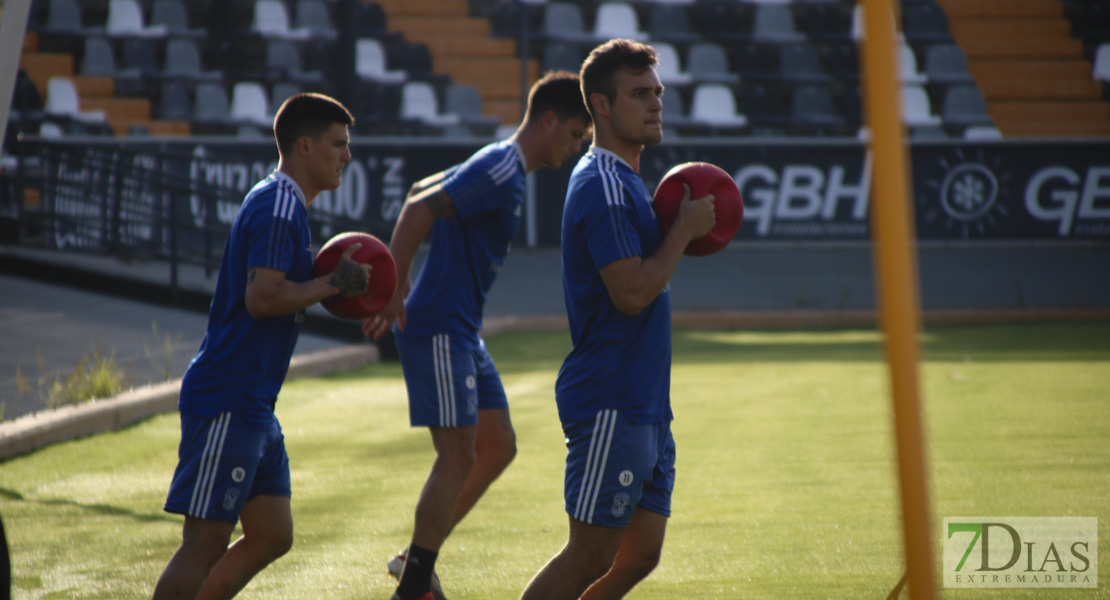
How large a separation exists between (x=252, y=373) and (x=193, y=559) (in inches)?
23.5

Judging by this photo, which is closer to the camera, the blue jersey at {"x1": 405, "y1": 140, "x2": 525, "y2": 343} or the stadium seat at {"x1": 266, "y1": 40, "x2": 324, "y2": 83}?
the blue jersey at {"x1": 405, "y1": 140, "x2": 525, "y2": 343}

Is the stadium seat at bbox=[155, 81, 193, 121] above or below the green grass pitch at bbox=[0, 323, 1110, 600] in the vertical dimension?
above

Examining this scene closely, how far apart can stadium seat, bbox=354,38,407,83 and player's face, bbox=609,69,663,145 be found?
693 inches

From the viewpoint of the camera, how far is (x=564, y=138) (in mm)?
4676

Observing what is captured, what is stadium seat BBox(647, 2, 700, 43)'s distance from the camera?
2186 centimetres

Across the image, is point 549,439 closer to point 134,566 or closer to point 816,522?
point 816,522

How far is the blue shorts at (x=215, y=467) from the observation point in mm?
3406

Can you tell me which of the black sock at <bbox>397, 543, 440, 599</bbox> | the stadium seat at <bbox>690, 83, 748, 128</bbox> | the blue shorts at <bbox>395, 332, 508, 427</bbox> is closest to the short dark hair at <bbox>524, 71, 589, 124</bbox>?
the blue shorts at <bbox>395, 332, 508, 427</bbox>

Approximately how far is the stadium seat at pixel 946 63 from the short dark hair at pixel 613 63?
1885 centimetres

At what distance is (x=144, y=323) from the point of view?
11172mm

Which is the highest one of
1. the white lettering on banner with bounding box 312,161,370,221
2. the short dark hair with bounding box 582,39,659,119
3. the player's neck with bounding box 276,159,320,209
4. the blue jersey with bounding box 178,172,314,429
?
the short dark hair with bounding box 582,39,659,119

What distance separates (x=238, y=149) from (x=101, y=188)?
2669 millimetres

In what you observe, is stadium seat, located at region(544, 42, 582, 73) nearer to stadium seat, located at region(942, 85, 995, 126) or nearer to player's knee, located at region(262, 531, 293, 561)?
stadium seat, located at region(942, 85, 995, 126)

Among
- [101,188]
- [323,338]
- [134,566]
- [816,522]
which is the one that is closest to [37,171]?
[101,188]
